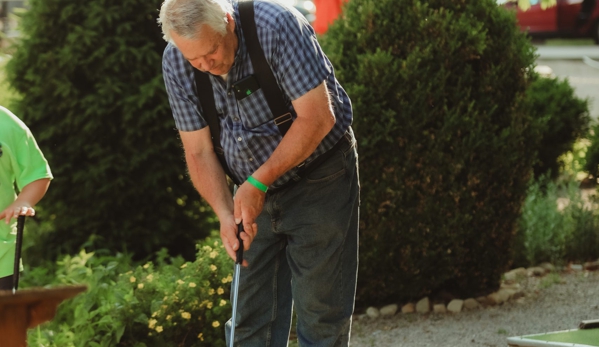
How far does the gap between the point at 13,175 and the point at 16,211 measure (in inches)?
11.8

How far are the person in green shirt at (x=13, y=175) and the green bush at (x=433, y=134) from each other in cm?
201

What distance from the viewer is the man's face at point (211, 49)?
288 cm

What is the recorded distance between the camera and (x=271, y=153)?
324 centimetres

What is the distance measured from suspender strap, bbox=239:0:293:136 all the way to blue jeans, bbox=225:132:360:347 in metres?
0.28

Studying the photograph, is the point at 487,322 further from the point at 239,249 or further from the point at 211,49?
the point at 211,49

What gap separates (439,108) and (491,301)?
128 cm

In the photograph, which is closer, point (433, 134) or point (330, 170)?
point (330, 170)

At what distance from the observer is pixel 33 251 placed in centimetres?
588

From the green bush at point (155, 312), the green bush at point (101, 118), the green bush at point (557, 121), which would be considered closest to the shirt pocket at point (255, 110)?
the green bush at point (155, 312)

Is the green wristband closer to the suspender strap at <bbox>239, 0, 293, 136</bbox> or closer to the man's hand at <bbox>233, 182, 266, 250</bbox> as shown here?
the man's hand at <bbox>233, 182, 266, 250</bbox>

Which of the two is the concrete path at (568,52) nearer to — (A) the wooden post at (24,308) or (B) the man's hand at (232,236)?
(B) the man's hand at (232,236)

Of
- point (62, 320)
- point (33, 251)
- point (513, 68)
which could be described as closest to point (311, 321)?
point (62, 320)

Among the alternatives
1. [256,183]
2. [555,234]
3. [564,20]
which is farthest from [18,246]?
[564,20]

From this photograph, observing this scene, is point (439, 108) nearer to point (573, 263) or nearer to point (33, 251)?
point (573, 263)
